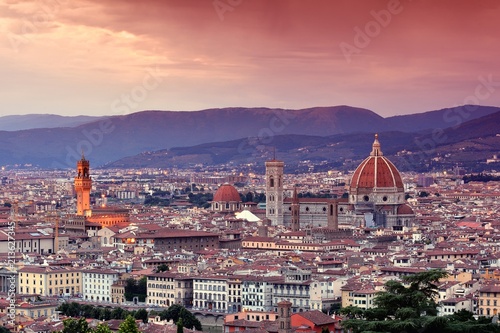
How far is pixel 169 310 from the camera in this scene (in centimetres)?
4941

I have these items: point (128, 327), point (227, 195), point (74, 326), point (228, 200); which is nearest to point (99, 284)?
point (74, 326)

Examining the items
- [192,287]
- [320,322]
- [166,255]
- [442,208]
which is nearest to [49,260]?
[166,255]

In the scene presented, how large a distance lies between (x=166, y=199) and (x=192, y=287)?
8916 cm

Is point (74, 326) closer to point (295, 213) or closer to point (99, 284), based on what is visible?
point (99, 284)

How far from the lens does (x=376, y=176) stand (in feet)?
315

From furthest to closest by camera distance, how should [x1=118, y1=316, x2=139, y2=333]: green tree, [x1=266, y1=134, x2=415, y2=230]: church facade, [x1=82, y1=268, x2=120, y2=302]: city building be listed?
[x1=266, y1=134, x2=415, y2=230]: church facade
[x1=82, y1=268, x2=120, y2=302]: city building
[x1=118, y1=316, x2=139, y2=333]: green tree

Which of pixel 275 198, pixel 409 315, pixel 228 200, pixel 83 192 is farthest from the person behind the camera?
pixel 228 200

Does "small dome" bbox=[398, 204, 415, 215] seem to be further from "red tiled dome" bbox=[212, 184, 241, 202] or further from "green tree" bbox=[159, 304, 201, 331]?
"green tree" bbox=[159, 304, 201, 331]

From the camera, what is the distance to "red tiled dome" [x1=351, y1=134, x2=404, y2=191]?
95438 mm

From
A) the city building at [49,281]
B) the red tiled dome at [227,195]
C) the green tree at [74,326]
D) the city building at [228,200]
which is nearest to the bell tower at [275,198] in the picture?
the city building at [228,200]

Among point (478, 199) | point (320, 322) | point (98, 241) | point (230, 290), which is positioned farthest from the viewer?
A: point (478, 199)

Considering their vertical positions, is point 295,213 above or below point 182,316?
above

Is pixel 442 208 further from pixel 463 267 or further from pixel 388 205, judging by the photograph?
pixel 463 267

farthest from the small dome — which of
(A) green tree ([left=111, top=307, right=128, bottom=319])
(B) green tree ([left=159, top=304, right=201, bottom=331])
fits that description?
(A) green tree ([left=111, top=307, right=128, bottom=319])
